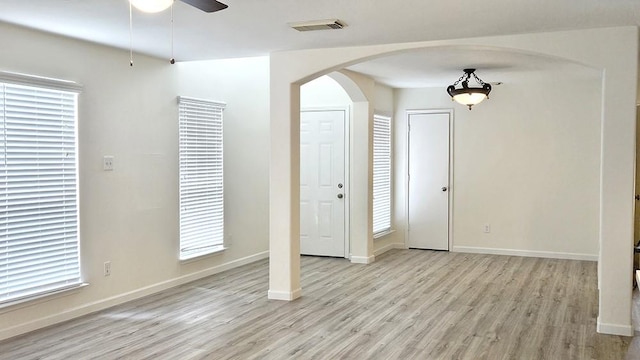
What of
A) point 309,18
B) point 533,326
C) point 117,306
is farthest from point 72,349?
point 533,326

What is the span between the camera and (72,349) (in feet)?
13.1

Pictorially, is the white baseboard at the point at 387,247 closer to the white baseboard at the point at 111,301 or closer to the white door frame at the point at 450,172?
the white door frame at the point at 450,172

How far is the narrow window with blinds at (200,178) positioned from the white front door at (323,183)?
5.24 ft

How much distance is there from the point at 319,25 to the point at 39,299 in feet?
9.92

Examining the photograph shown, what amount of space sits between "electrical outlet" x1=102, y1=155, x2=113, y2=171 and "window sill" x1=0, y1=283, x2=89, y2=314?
103 cm

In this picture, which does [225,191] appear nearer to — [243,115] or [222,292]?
[243,115]

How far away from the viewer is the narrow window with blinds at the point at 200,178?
6.07 metres

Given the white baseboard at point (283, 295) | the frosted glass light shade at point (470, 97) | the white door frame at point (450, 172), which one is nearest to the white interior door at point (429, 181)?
the white door frame at point (450, 172)

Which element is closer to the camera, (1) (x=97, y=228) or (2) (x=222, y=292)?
(1) (x=97, y=228)

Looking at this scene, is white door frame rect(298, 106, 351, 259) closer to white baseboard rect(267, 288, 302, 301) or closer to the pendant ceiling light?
the pendant ceiling light

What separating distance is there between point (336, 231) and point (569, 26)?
4286 millimetres

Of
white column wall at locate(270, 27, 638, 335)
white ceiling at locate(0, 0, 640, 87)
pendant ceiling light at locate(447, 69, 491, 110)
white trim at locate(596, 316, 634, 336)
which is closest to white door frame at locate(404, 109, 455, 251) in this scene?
pendant ceiling light at locate(447, 69, 491, 110)

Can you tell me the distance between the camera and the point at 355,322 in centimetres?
470

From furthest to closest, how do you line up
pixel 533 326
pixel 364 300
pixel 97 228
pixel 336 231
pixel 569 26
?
pixel 336 231 < pixel 364 300 < pixel 97 228 < pixel 533 326 < pixel 569 26
